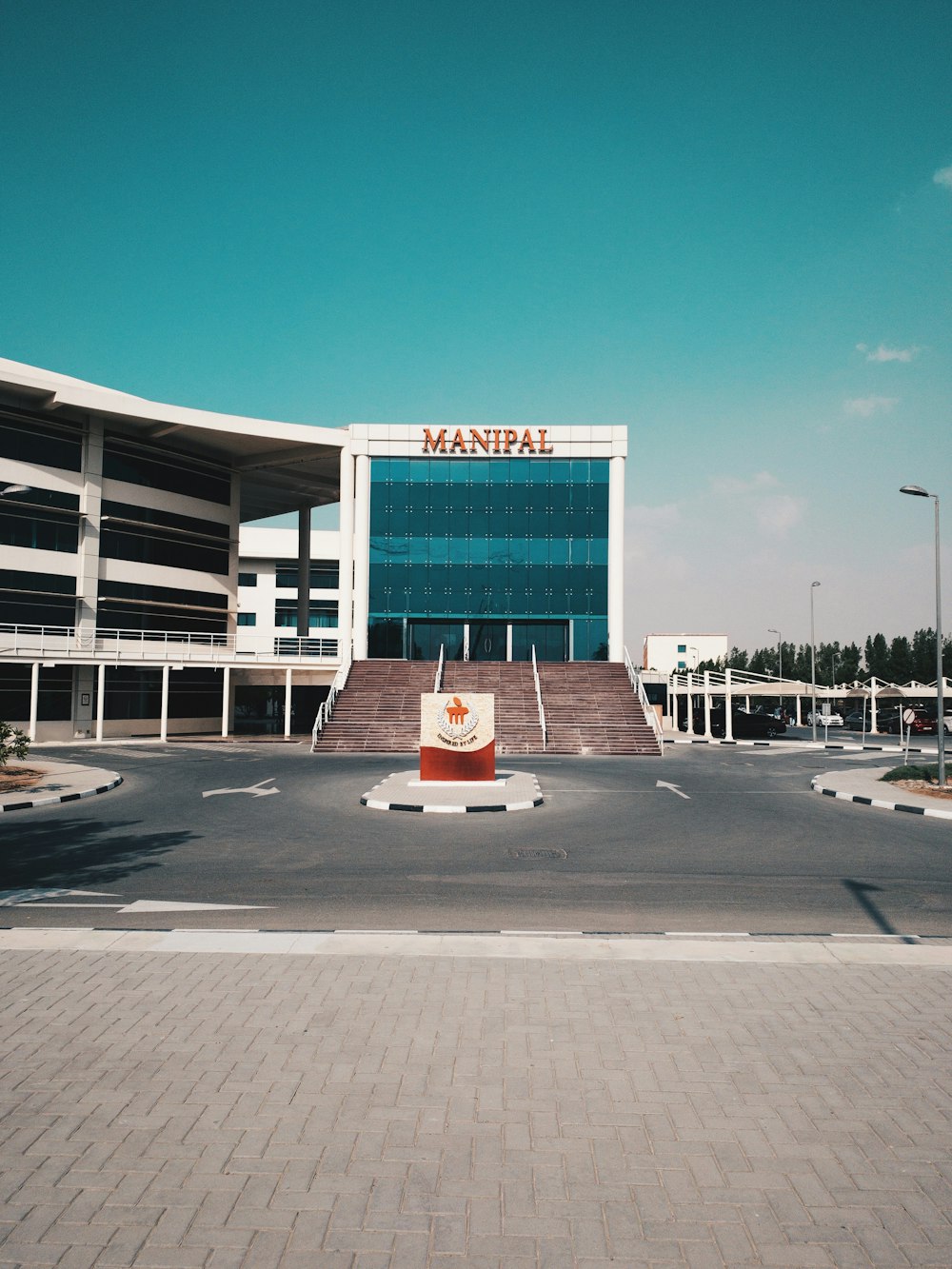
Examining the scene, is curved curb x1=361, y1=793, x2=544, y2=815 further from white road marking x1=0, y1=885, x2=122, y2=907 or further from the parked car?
the parked car

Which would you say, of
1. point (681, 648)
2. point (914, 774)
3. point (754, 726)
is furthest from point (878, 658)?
point (914, 774)

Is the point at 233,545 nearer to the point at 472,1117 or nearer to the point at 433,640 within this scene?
the point at 433,640

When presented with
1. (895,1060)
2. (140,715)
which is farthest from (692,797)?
(140,715)

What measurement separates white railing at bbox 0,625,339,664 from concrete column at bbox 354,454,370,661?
6.91 feet

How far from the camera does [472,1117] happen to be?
492 centimetres

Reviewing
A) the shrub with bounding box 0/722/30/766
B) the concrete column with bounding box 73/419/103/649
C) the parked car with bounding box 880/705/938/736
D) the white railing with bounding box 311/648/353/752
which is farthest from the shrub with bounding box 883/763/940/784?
the concrete column with bounding box 73/419/103/649

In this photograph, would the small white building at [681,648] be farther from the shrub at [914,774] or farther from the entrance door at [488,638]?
the shrub at [914,774]

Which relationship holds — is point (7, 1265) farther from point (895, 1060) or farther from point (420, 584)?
point (420, 584)

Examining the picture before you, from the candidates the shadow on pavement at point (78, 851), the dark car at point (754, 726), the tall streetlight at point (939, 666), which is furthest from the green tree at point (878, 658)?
the shadow on pavement at point (78, 851)

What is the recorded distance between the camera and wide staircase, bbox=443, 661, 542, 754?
33719 mm

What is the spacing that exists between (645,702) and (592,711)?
2647 mm

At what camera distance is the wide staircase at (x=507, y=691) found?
3372 cm

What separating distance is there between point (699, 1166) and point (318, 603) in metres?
73.8

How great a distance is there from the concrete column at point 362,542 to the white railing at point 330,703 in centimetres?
343
